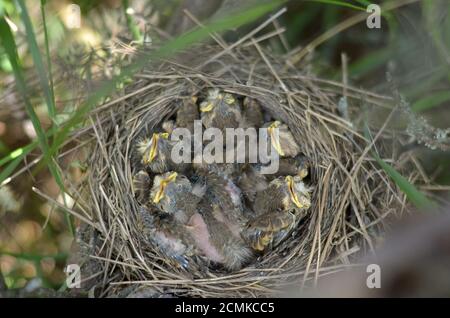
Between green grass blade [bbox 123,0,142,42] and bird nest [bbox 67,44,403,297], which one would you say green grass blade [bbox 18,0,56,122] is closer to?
bird nest [bbox 67,44,403,297]

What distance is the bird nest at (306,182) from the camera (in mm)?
1475

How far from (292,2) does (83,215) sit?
3.55 feet

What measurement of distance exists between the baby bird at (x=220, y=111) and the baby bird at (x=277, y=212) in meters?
0.25

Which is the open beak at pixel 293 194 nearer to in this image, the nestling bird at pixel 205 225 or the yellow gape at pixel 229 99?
the nestling bird at pixel 205 225

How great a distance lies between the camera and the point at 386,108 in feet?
5.22

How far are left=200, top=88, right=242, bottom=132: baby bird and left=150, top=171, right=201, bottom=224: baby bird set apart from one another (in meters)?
0.21

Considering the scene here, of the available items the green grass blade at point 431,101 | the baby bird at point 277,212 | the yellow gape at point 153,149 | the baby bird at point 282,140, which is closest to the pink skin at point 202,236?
the baby bird at point 277,212

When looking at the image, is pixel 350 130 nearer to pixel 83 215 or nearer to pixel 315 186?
pixel 315 186

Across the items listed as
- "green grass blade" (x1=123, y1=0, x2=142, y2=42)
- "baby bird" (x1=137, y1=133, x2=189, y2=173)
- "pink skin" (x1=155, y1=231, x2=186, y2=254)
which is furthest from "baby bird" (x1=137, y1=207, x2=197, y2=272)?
"green grass blade" (x1=123, y1=0, x2=142, y2=42)

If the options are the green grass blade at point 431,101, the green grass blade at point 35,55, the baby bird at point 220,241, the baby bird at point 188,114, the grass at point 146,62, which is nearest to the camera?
the grass at point 146,62

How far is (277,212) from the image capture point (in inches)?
58.4

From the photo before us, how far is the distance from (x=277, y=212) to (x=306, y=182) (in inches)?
8.7
